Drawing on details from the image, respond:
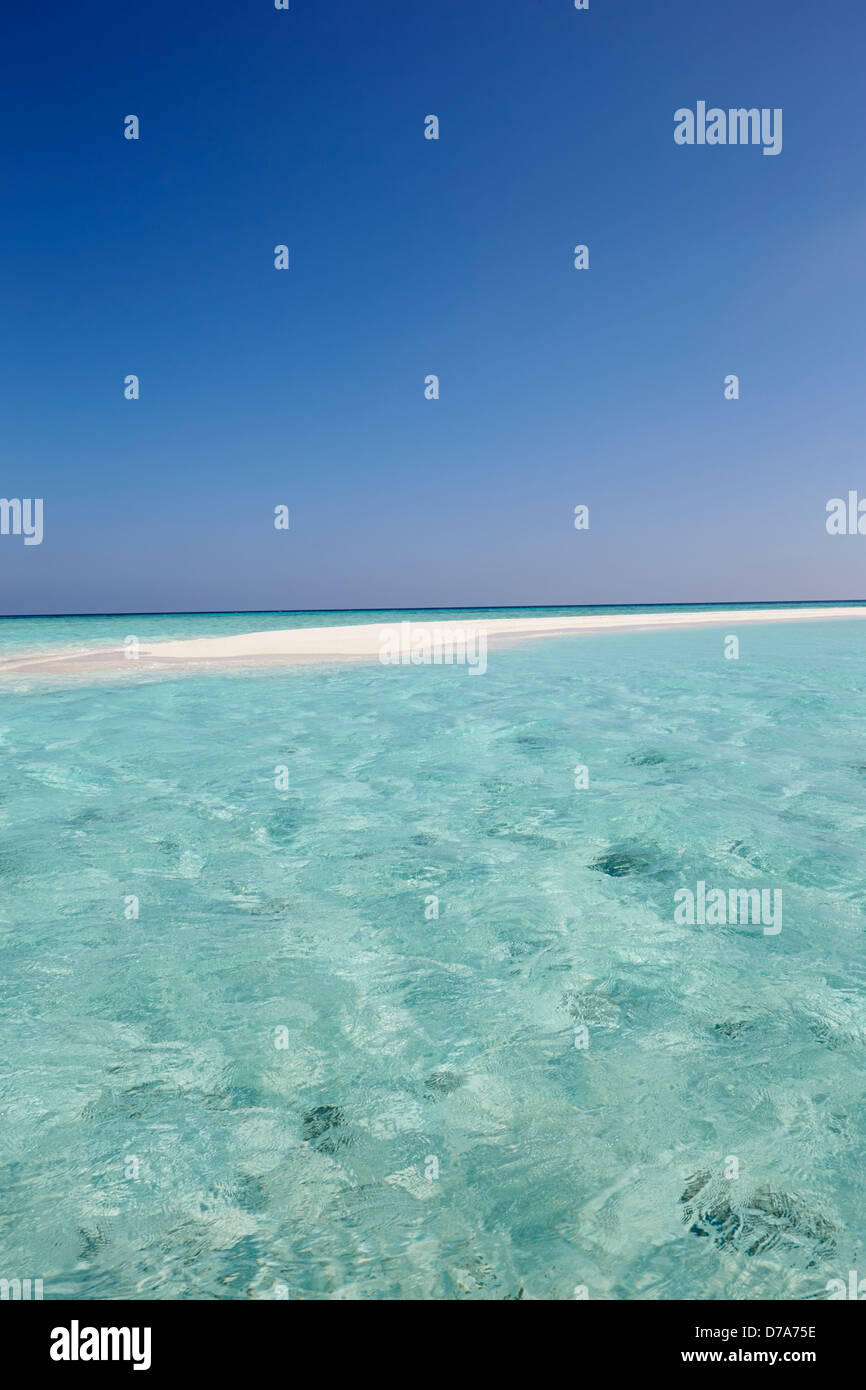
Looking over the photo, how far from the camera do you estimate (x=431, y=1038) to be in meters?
3.52

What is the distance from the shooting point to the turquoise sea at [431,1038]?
7.77 ft

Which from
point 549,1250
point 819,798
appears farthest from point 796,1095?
point 819,798

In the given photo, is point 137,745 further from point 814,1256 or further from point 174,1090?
point 814,1256

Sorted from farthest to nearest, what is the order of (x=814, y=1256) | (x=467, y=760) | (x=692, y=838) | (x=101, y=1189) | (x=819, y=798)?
(x=467, y=760) < (x=819, y=798) < (x=692, y=838) < (x=101, y=1189) < (x=814, y=1256)

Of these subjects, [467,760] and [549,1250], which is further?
[467,760]

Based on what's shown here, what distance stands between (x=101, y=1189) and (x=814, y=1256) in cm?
236

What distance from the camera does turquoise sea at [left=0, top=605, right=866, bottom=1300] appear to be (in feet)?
7.77

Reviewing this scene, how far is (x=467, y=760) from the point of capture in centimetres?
928

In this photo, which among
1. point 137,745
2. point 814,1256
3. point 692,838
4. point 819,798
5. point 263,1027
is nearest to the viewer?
point 814,1256

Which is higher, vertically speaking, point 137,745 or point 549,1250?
point 137,745

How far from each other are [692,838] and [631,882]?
1.13m

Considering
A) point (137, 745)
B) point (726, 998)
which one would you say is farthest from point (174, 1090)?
point (137, 745)

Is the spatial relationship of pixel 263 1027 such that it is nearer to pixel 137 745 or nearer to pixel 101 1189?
pixel 101 1189
